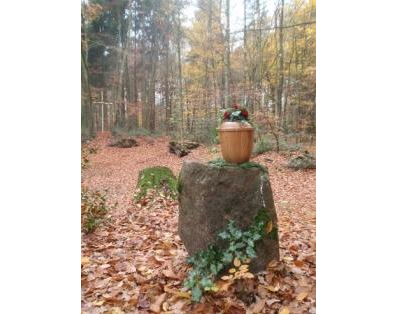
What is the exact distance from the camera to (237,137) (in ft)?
8.91

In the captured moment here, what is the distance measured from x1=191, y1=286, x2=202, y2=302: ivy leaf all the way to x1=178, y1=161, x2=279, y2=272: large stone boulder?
16.2 inches

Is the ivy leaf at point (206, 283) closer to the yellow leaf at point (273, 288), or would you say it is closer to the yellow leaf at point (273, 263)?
the yellow leaf at point (273, 288)

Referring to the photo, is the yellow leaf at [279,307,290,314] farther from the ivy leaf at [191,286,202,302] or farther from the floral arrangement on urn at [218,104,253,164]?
the floral arrangement on urn at [218,104,253,164]

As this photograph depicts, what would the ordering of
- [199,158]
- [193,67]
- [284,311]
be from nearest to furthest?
[284,311] < [199,158] < [193,67]

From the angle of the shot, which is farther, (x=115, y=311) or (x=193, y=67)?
(x=193, y=67)

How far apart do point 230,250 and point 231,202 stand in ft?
1.44

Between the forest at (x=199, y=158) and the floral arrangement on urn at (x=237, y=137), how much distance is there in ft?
0.04

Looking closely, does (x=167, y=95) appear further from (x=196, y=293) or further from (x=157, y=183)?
(x=196, y=293)

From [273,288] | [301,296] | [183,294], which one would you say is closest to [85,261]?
[183,294]

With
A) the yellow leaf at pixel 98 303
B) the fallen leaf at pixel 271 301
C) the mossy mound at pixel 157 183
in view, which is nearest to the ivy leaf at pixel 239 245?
the fallen leaf at pixel 271 301

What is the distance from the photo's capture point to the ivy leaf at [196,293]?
7.69 ft

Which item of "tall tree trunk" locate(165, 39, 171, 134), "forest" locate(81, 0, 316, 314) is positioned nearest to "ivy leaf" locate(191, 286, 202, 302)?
"forest" locate(81, 0, 316, 314)
